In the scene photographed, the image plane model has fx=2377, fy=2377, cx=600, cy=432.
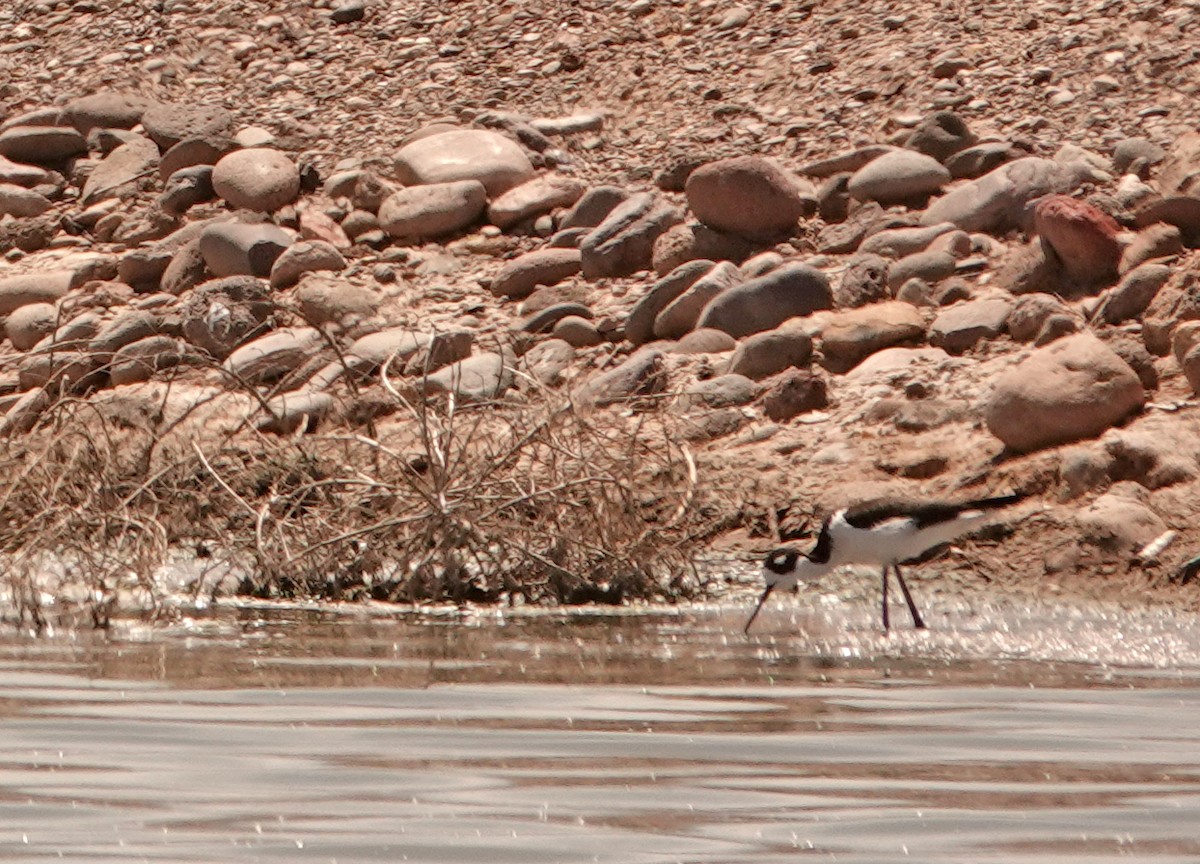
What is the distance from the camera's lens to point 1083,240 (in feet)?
42.0

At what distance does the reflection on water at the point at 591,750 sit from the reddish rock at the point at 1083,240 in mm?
4331

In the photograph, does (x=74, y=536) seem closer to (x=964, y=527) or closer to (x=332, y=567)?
(x=332, y=567)

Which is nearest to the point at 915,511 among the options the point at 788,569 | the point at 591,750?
the point at 788,569

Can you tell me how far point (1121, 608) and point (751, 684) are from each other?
311 centimetres

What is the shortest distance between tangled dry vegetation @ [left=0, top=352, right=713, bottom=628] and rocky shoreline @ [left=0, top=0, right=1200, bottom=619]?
0.03 m

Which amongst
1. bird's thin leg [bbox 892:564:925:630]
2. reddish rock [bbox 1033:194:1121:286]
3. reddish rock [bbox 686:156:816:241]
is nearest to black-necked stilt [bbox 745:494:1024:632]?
bird's thin leg [bbox 892:564:925:630]

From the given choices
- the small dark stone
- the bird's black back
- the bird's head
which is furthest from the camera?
the small dark stone

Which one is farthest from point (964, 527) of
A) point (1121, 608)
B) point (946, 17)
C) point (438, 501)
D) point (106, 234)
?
point (106, 234)

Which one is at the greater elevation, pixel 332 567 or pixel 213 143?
pixel 332 567

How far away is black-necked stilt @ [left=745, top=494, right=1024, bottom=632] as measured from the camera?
31.1ft

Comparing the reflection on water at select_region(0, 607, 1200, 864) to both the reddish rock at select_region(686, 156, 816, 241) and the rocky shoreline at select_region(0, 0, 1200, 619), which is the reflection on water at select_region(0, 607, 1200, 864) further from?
the reddish rock at select_region(686, 156, 816, 241)

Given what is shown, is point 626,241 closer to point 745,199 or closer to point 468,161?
point 745,199

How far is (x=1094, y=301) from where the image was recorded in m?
12.6

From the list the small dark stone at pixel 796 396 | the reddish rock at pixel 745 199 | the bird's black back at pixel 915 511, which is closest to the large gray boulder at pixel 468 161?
the reddish rock at pixel 745 199
